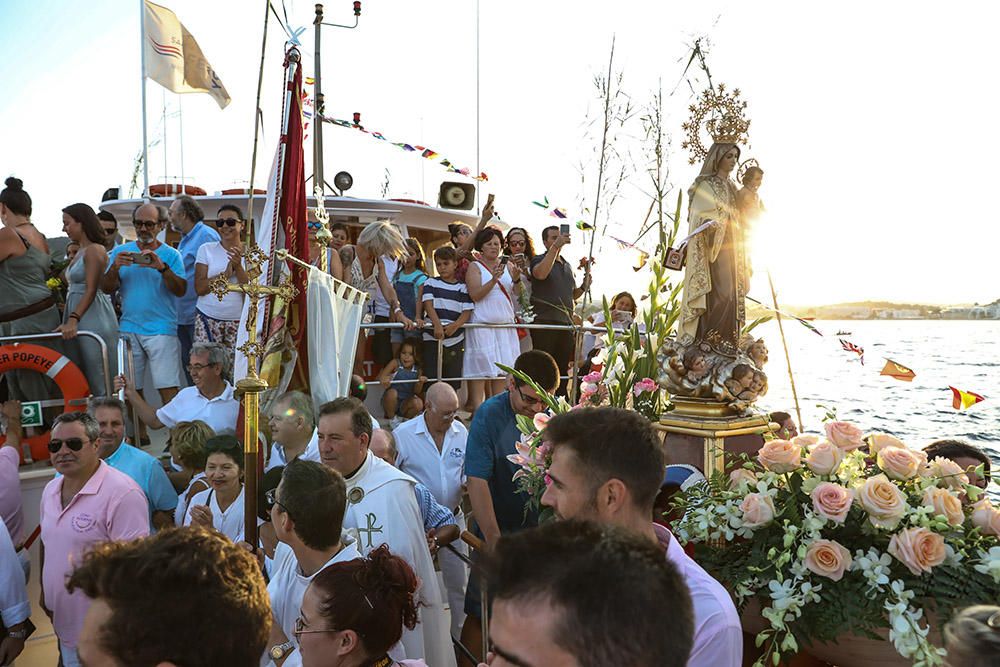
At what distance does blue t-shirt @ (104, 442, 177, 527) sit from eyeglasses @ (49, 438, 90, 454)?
706mm

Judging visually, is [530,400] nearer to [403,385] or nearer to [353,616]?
[353,616]

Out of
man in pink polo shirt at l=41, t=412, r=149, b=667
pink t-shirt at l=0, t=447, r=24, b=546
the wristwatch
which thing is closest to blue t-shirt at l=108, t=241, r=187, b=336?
pink t-shirt at l=0, t=447, r=24, b=546

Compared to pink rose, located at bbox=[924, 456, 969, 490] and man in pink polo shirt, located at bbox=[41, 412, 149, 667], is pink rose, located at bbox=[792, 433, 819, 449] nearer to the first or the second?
pink rose, located at bbox=[924, 456, 969, 490]

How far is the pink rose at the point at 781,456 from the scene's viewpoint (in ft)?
9.16

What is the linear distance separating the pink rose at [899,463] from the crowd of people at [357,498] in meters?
0.83

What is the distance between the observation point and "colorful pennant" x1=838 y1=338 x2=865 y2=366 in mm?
4328

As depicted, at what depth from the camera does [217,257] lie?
6570 mm

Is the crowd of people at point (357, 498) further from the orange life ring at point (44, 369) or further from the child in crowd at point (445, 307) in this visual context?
the orange life ring at point (44, 369)

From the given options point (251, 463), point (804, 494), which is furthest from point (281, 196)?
point (804, 494)

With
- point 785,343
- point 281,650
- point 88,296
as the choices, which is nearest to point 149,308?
point 88,296

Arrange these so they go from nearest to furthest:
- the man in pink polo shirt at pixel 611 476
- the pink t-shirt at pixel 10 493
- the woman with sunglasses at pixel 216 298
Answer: the man in pink polo shirt at pixel 611 476 < the pink t-shirt at pixel 10 493 < the woman with sunglasses at pixel 216 298

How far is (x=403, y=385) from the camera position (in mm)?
7031

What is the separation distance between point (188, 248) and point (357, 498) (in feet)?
13.8

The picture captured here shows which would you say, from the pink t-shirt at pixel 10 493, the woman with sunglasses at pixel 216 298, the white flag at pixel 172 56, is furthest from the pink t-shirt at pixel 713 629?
the white flag at pixel 172 56
